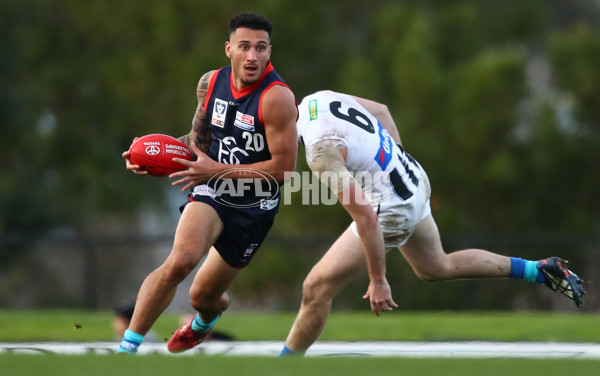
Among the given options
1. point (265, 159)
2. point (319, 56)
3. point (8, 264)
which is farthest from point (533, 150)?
point (265, 159)

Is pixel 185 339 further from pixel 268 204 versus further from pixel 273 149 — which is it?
pixel 273 149

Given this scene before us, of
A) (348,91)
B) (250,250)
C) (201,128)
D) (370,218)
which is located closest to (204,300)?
(250,250)

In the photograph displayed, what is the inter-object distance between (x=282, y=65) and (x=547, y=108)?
4924 millimetres

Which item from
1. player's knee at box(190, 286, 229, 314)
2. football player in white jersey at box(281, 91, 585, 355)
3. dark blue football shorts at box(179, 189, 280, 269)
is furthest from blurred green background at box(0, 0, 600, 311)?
dark blue football shorts at box(179, 189, 280, 269)

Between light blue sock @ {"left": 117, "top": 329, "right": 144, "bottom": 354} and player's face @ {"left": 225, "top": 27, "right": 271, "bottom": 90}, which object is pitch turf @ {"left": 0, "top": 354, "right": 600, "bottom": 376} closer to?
light blue sock @ {"left": 117, "top": 329, "right": 144, "bottom": 354}

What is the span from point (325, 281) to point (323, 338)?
3.35 meters

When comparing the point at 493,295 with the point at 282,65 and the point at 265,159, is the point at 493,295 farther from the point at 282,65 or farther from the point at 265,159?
the point at 265,159

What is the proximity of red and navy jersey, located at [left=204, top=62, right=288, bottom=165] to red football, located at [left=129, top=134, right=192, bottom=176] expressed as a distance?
25cm

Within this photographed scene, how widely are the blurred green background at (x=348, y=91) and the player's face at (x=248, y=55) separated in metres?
8.11

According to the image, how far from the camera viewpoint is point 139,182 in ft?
70.4

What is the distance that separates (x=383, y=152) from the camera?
6078mm

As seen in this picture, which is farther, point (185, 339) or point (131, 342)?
point (185, 339)

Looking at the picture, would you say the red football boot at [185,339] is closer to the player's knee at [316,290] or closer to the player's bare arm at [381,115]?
the player's knee at [316,290]

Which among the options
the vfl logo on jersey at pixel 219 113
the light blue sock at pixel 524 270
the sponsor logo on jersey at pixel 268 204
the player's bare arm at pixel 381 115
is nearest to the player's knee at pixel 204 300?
the sponsor logo on jersey at pixel 268 204
